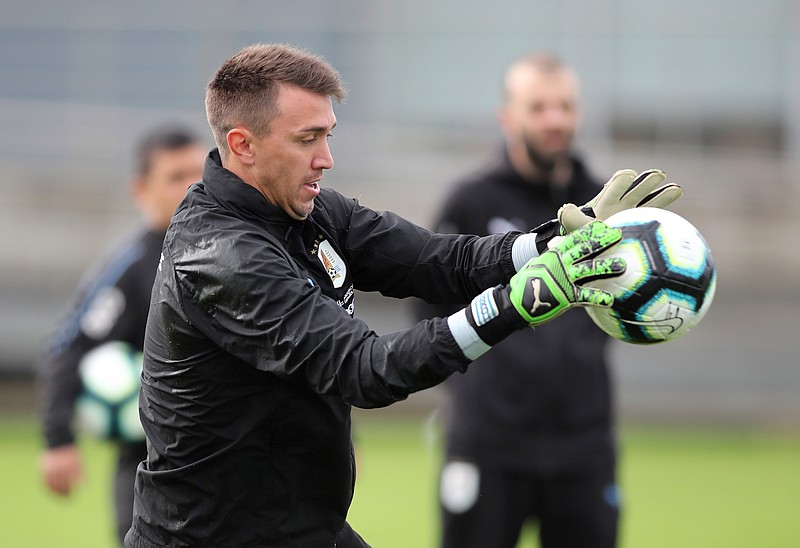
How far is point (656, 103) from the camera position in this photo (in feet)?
65.7

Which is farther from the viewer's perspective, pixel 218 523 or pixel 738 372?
pixel 738 372

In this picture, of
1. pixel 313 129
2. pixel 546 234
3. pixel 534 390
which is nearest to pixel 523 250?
pixel 546 234

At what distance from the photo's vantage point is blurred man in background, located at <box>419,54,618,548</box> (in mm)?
5723

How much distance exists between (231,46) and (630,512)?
13.1 m

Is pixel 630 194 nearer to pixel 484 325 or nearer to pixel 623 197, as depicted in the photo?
pixel 623 197

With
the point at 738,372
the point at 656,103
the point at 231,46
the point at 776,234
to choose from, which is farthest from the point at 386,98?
the point at 738,372

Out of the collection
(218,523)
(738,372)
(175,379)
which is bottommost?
(738,372)

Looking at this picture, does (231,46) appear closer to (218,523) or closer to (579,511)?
(579,511)

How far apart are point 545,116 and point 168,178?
1914 millimetres

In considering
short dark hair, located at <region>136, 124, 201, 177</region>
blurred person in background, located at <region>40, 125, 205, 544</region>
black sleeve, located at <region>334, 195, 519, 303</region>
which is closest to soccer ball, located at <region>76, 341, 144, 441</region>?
blurred person in background, located at <region>40, 125, 205, 544</region>

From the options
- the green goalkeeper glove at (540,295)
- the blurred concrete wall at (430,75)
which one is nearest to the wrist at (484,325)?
the green goalkeeper glove at (540,295)

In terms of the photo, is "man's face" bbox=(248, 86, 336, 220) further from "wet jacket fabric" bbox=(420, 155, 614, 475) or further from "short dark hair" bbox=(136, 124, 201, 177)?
"short dark hair" bbox=(136, 124, 201, 177)

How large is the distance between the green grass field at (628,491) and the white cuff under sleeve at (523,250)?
275cm

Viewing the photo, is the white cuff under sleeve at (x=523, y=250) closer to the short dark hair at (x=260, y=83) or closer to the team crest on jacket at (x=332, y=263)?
the team crest on jacket at (x=332, y=263)
